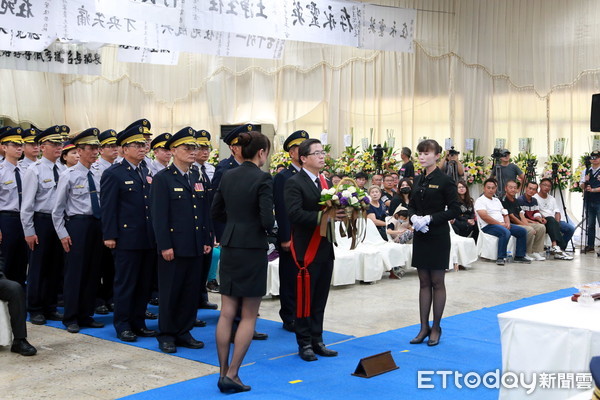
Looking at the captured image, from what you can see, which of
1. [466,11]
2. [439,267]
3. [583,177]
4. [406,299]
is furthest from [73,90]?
[439,267]

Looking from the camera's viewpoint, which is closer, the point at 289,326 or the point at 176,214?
the point at 176,214

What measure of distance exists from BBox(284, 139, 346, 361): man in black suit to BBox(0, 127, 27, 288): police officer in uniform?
8.66 ft

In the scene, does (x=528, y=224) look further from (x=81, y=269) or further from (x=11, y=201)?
(x=11, y=201)

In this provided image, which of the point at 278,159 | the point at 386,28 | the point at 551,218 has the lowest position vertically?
the point at 551,218

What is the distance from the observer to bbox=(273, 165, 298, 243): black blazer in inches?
215

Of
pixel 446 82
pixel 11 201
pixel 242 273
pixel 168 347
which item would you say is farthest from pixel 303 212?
pixel 446 82

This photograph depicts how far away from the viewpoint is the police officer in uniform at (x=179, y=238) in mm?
5074

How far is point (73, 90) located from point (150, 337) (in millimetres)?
14437

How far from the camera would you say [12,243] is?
6309mm

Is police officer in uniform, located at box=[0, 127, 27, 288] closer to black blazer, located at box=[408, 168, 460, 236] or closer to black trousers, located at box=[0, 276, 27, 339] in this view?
black trousers, located at box=[0, 276, 27, 339]

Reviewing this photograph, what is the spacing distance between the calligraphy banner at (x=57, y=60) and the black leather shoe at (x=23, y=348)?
6.53 metres

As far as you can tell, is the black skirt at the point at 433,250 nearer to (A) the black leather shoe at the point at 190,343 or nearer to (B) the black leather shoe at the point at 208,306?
(A) the black leather shoe at the point at 190,343

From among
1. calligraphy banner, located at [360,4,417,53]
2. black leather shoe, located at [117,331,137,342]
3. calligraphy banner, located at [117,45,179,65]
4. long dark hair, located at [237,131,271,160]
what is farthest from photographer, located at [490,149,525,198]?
long dark hair, located at [237,131,271,160]

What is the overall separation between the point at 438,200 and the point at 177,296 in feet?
6.34
